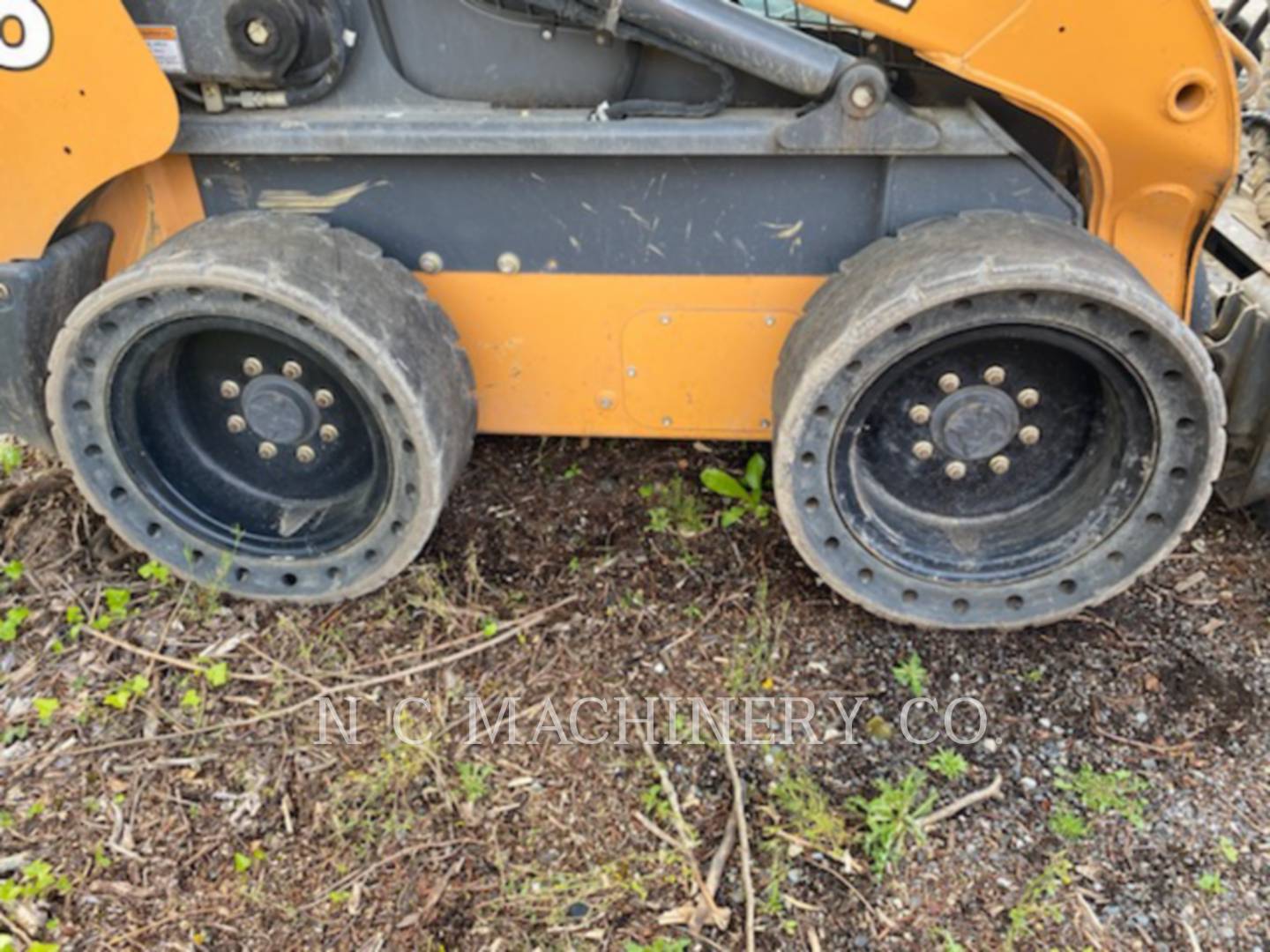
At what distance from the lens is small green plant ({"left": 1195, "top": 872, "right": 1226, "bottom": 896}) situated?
215 centimetres

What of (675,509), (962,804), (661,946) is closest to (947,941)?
(962,804)

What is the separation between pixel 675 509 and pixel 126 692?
138cm

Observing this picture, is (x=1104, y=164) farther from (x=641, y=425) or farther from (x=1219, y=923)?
(x=1219, y=923)

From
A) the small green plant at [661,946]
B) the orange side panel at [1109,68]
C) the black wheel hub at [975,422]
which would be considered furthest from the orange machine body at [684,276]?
the small green plant at [661,946]

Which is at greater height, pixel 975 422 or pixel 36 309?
pixel 36 309

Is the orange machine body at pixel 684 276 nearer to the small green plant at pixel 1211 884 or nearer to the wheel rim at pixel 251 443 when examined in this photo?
the wheel rim at pixel 251 443

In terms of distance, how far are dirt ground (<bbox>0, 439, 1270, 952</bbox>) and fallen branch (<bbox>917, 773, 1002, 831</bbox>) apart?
0.04 ft

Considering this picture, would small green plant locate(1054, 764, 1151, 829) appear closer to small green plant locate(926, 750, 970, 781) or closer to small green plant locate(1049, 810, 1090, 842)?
small green plant locate(1049, 810, 1090, 842)

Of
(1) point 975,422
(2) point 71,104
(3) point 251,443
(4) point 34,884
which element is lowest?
(4) point 34,884

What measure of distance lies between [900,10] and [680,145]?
489 millimetres

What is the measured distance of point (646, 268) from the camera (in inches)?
100

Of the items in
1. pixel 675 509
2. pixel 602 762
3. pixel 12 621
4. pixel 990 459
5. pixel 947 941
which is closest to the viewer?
pixel 947 941

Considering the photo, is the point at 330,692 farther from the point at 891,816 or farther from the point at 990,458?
the point at 990,458

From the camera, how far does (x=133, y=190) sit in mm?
2598
